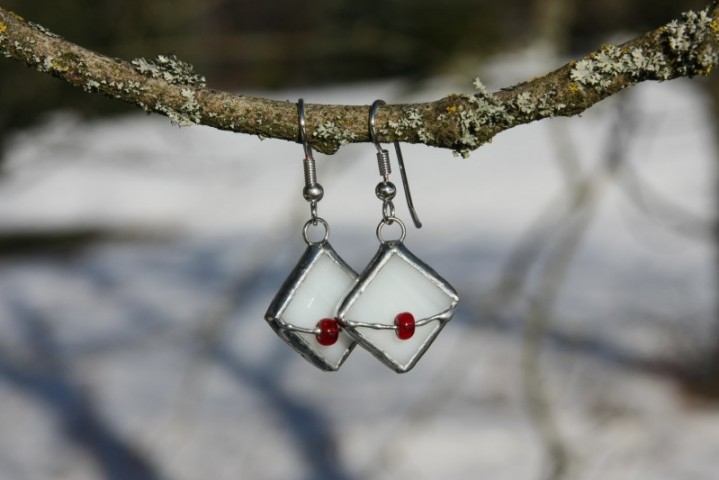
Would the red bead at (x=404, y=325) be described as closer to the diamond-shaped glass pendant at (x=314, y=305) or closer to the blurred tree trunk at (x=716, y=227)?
the diamond-shaped glass pendant at (x=314, y=305)

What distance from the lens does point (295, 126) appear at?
3.83ft

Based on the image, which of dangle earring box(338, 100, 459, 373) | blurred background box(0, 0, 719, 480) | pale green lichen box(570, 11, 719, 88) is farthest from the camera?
blurred background box(0, 0, 719, 480)

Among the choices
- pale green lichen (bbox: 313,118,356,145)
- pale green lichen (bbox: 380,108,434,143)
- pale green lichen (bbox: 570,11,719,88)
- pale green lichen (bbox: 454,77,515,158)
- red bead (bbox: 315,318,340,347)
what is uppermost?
pale green lichen (bbox: 570,11,719,88)

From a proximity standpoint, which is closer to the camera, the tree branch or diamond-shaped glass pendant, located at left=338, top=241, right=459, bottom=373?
the tree branch

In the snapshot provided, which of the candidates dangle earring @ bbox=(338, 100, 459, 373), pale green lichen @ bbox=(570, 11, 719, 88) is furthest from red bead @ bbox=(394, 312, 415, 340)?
pale green lichen @ bbox=(570, 11, 719, 88)

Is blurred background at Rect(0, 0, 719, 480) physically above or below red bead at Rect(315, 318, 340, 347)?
above

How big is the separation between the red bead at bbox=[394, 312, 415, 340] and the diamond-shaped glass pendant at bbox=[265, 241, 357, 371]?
94mm

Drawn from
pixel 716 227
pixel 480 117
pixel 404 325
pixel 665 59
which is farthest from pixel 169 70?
pixel 716 227

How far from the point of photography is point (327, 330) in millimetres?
1394

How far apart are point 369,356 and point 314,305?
3900 millimetres

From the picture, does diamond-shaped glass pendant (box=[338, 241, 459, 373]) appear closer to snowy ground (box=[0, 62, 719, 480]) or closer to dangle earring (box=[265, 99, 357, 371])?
dangle earring (box=[265, 99, 357, 371])

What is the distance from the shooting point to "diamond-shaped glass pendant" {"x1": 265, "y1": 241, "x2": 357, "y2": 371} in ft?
4.56

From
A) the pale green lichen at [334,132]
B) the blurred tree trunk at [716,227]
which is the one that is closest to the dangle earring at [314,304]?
the pale green lichen at [334,132]

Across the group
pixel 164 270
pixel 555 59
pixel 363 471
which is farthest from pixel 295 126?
pixel 164 270
